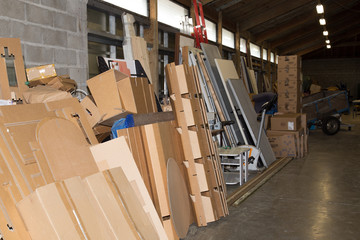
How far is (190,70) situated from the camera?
3.40 metres

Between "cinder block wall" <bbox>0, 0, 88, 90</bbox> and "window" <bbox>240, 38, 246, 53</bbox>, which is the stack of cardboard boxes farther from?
"window" <bbox>240, 38, 246, 53</bbox>

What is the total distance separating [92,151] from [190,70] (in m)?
1.45

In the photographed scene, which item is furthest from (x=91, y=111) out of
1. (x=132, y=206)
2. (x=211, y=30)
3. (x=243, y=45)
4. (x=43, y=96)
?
(x=243, y=45)

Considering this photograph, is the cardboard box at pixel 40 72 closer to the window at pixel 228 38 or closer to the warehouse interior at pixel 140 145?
the warehouse interior at pixel 140 145

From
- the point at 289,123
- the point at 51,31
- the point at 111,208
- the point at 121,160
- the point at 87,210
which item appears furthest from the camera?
the point at 289,123

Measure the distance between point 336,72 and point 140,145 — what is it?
66.4ft

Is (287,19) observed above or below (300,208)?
above

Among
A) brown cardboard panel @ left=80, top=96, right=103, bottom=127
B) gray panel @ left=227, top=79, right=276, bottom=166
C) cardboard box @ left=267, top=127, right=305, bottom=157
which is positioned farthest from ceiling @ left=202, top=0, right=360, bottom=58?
brown cardboard panel @ left=80, top=96, right=103, bottom=127

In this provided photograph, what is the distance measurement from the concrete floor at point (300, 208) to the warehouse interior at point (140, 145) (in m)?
0.02

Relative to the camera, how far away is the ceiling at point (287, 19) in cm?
891

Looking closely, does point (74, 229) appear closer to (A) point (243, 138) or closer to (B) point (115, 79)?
(B) point (115, 79)

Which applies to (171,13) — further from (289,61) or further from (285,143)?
(285,143)

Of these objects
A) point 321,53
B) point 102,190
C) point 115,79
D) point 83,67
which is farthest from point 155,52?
point 321,53

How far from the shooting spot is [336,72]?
20516 mm
